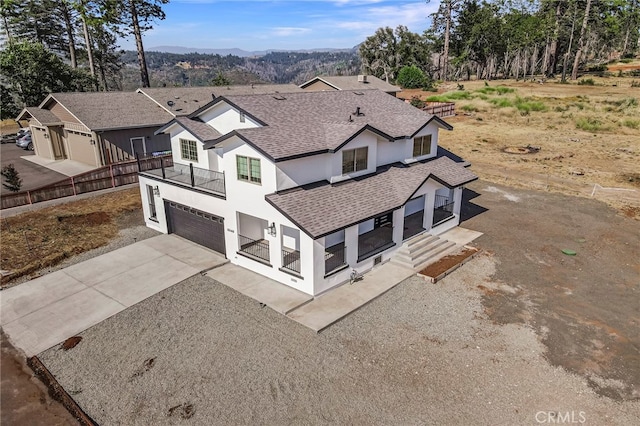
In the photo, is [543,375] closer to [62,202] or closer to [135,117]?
[62,202]

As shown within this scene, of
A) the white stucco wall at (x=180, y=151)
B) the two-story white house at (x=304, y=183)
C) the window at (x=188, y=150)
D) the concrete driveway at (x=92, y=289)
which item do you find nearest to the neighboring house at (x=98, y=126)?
the two-story white house at (x=304, y=183)

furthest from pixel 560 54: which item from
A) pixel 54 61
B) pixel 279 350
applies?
pixel 279 350

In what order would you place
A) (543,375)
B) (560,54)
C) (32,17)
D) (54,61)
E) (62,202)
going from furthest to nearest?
1. (560,54)
2. (32,17)
3. (54,61)
4. (62,202)
5. (543,375)

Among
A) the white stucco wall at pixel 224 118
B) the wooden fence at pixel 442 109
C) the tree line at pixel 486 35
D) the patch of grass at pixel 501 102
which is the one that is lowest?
the wooden fence at pixel 442 109

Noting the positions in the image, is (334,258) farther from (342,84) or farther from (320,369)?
(342,84)

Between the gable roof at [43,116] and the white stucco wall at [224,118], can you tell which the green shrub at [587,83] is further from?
the gable roof at [43,116]

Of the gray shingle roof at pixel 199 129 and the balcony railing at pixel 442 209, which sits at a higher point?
the gray shingle roof at pixel 199 129

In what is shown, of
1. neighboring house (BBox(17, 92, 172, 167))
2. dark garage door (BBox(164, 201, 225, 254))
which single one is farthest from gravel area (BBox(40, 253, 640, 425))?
neighboring house (BBox(17, 92, 172, 167))
